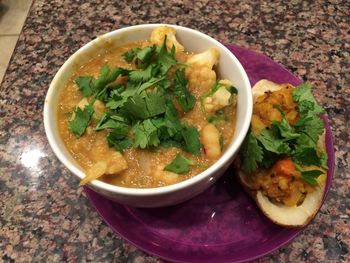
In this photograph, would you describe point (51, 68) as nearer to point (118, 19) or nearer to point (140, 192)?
point (118, 19)

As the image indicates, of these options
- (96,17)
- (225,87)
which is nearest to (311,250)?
(225,87)

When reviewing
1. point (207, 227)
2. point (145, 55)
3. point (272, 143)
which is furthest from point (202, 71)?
point (207, 227)

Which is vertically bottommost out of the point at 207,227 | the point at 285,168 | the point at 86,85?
the point at 207,227

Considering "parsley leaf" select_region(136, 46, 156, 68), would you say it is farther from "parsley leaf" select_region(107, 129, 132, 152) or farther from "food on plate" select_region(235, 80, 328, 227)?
"food on plate" select_region(235, 80, 328, 227)

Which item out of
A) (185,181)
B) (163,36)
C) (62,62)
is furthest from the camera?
(62,62)

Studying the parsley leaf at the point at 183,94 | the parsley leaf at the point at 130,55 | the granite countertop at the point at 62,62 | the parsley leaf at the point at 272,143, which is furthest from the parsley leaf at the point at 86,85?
the parsley leaf at the point at 272,143

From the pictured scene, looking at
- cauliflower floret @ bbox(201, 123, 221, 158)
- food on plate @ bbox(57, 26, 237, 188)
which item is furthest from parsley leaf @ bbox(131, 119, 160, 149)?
cauliflower floret @ bbox(201, 123, 221, 158)

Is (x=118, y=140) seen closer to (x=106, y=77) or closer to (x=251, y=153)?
(x=106, y=77)
